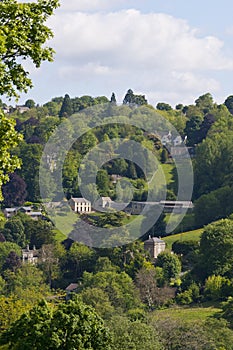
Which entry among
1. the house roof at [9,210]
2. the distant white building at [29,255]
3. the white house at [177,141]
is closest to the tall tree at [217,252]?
the distant white building at [29,255]

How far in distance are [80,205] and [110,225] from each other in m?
21.6

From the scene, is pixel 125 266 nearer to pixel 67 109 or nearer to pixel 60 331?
pixel 60 331

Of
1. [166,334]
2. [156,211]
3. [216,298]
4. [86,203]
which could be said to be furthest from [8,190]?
[166,334]

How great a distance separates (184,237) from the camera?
226 ft

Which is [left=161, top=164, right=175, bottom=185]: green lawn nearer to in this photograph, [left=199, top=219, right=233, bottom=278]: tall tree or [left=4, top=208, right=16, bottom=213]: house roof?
[left=4, top=208, right=16, bottom=213]: house roof

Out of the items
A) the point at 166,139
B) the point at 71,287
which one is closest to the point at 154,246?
the point at 71,287

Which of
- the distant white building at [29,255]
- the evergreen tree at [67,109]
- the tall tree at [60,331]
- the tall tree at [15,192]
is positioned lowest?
the tall tree at [60,331]

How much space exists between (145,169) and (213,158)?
8.79 metres

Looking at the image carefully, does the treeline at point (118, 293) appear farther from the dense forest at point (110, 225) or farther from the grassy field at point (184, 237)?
the grassy field at point (184, 237)

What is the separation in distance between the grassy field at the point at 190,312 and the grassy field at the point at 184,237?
18945mm

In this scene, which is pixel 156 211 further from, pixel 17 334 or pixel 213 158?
pixel 17 334

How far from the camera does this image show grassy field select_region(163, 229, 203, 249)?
222 feet

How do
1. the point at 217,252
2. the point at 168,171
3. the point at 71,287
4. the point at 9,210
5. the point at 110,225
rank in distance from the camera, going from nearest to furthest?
the point at 217,252 < the point at 71,287 < the point at 110,225 < the point at 9,210 < the point at 168,171

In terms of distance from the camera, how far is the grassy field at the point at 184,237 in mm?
67688
